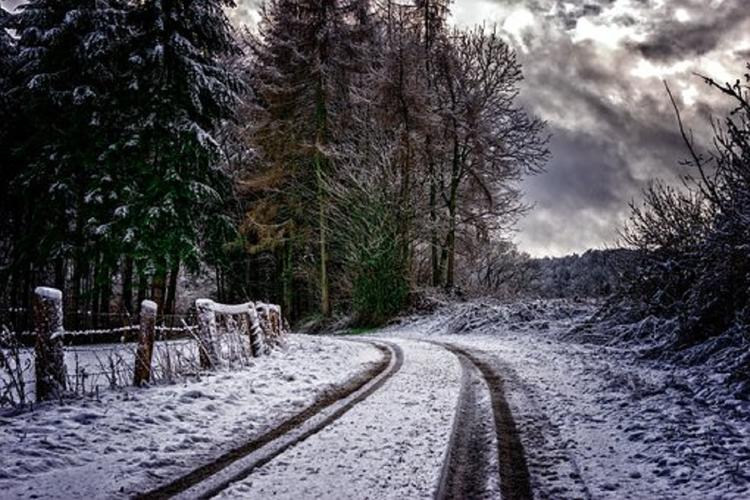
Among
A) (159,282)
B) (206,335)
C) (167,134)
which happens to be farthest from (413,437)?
(167,134)

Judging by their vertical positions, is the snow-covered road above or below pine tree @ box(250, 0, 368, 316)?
below

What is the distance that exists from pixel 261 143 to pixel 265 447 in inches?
800

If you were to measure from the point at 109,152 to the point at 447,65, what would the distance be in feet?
47.3

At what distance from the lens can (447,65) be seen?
2302 cm

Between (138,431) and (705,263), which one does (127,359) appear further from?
(705,263)

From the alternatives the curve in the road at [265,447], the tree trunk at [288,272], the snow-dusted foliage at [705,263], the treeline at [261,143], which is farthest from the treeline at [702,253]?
the tree trunk at [288,272]

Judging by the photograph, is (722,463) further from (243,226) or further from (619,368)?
(243,226)

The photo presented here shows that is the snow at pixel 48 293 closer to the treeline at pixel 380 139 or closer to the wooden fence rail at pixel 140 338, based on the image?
the wooden fence rail at pixel 140 338

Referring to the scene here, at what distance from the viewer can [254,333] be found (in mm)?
9242

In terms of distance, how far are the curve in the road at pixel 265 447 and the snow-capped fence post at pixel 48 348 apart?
2458mm

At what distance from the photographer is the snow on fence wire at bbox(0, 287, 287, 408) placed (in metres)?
5.35

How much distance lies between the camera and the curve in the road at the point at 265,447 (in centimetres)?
343

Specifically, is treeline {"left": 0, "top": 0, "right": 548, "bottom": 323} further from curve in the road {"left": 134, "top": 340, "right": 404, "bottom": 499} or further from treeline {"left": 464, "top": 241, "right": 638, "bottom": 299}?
curve in the road {"left": 134, "top": 340, "right": 404, "bottom": 499}

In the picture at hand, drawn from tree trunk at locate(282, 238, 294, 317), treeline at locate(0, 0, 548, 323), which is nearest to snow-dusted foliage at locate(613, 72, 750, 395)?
treeline at locate(0, 0, 548, 323)
